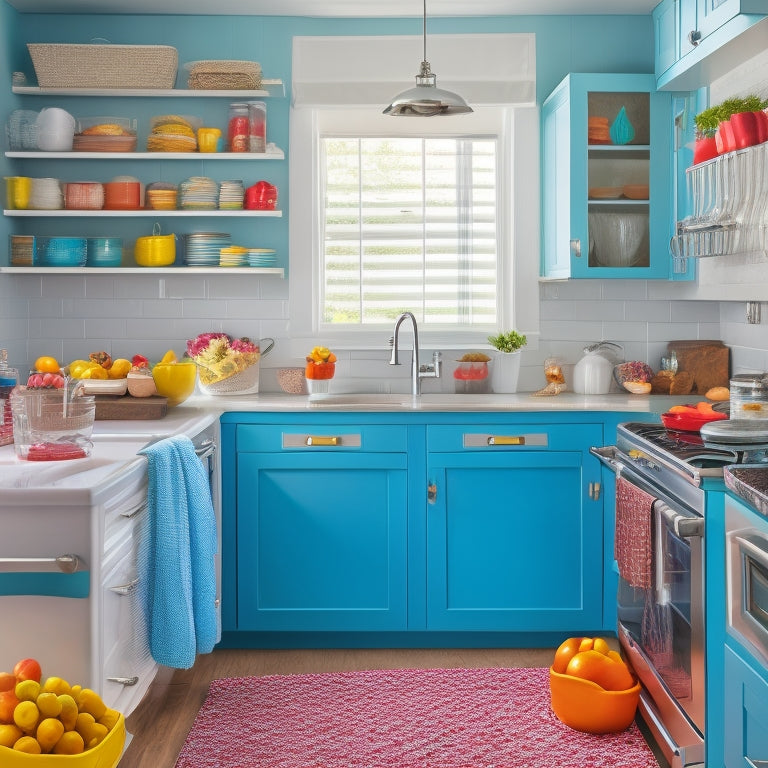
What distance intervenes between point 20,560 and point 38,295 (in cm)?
239

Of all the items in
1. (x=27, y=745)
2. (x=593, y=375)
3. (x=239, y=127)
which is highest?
(x=239, y=127)

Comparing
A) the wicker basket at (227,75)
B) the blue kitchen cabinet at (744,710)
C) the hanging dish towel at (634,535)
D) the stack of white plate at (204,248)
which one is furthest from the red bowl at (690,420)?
the wicker basket at (227,75)

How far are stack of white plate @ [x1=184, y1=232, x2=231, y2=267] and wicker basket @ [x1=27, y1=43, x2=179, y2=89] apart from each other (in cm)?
68

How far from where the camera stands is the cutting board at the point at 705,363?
4102mm

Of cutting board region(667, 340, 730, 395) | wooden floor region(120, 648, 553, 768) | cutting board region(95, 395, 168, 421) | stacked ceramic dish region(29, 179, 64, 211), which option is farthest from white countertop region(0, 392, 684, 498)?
stacked ceramic dish region(29, 179, 64, 211)

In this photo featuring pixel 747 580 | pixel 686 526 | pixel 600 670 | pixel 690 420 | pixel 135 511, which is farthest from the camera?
pixel 690 420

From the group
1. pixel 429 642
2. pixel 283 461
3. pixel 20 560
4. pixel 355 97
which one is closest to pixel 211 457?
pixel 283 461

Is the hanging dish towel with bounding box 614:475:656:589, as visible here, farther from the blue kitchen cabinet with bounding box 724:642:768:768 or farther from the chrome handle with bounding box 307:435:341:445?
the chrome handle with bounding box 307:435:341:445

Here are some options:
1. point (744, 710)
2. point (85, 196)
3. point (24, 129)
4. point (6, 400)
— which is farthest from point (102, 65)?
point (744, 710)

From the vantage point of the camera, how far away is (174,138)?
161 inches

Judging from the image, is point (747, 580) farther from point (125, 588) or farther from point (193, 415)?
point (193, 415)

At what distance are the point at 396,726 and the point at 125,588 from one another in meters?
1.07

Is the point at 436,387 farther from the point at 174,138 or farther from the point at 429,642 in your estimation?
the point at 174,138

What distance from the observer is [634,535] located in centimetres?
283
